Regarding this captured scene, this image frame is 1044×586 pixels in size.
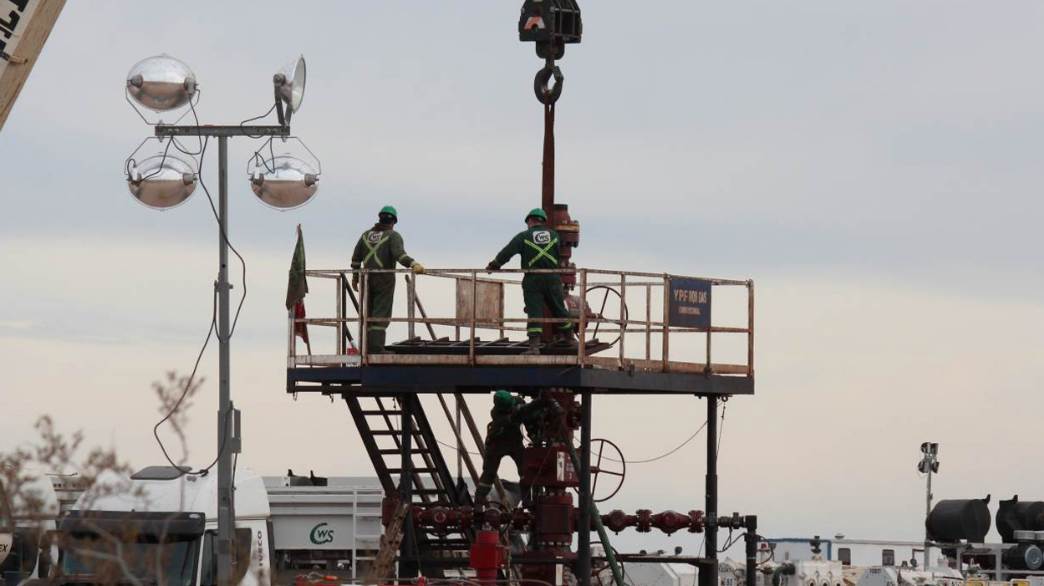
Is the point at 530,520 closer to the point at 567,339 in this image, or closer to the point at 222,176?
the point at 567,339

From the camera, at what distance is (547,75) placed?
94.6 ft

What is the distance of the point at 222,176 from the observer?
708 inches

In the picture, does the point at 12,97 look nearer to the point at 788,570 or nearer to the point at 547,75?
the point at 547,75

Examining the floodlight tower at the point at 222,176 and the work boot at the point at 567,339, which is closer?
the floodlight tower at the point at 222,176

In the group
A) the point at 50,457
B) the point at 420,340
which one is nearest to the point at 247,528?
the point at 420,340

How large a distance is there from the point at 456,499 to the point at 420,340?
2559 mm

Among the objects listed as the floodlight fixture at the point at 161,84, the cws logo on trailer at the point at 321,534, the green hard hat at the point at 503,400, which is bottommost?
the cws logo on trailer at the point at 321,534

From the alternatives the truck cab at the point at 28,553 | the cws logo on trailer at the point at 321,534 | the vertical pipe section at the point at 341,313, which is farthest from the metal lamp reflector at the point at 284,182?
the cws logo on trailer at the point at 321,534

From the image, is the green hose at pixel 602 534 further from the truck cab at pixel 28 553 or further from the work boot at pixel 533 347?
the truck cab at pixel 28 553

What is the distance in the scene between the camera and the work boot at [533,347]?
25750 mm

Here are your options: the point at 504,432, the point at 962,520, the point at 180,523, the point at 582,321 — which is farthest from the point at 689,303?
the point at 962,520

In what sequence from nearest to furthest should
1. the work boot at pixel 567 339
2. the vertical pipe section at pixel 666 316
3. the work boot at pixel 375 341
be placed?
Result: the work boot at pixel 567 339, the work boot at pixel 375 341, the vertical pipe section at pixel 666 316

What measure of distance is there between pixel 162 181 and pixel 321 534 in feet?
55.6

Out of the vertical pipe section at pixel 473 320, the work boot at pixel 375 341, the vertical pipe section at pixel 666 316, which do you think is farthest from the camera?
the vertical pipe section at pixel 666 316
